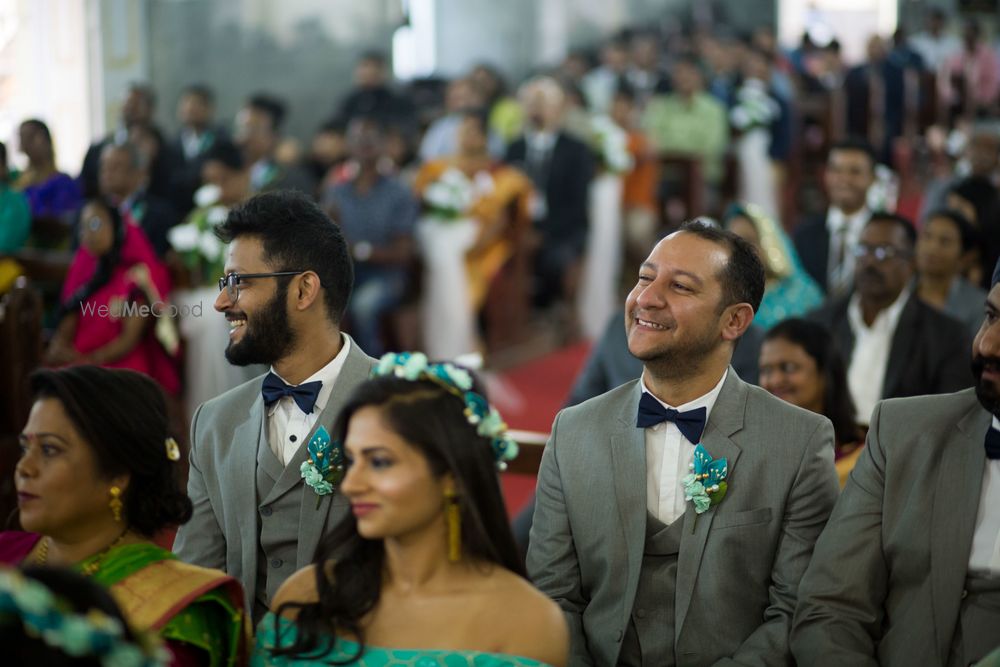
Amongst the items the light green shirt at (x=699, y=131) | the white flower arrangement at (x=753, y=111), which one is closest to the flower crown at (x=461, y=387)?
the light green shirt at (x=699, y=131)

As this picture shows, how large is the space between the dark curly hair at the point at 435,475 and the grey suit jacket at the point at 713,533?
49 centimetres

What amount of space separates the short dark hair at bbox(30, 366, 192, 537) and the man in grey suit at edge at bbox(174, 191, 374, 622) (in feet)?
1.21

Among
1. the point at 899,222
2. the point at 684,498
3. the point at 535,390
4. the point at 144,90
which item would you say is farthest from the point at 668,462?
the point at 144,90

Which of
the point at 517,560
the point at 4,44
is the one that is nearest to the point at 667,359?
the point at 517,560

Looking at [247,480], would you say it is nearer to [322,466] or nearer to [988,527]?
[322,466]

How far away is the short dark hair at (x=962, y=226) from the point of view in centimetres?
551

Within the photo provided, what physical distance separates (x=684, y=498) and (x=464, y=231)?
5456mm

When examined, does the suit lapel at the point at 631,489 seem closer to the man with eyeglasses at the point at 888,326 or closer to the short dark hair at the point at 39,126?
the man with eyeglasses at the point at 888,326

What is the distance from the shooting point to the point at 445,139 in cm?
1052

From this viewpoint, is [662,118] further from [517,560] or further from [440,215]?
[517,560]

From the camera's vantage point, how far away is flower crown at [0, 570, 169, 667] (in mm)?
1613

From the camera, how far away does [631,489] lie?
2912 mm

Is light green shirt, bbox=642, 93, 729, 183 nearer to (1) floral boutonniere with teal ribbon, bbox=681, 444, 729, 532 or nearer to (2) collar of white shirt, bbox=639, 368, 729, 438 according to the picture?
(2) collar of white shirt, bbox=639, 368, 729, 438

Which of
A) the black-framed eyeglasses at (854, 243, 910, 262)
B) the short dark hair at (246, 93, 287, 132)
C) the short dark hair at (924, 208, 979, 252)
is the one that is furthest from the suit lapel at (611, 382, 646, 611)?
the short dark hair at (246, 93, 287, 132)
